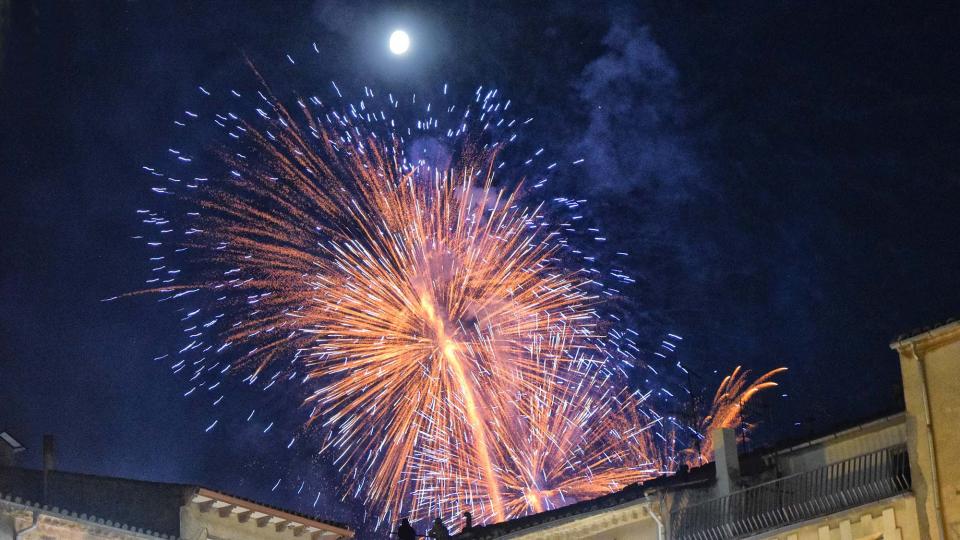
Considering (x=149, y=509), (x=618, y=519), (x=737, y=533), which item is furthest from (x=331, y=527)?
(x=737, y=533)

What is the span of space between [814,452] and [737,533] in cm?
263

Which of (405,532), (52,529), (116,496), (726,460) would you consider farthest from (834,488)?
(116,496)

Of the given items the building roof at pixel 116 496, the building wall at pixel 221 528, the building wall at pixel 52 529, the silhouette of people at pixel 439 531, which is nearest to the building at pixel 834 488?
the silhouette of people at pixel 439 531

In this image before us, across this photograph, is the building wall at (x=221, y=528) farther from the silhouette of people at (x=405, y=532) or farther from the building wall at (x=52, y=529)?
the silhouette of people at (x=405, y=532)

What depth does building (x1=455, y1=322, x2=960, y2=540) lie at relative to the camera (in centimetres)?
3138

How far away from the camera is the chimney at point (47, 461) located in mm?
41400

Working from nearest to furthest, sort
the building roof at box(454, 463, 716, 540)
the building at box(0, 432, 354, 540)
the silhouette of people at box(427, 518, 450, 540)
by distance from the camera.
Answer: the building roof at box(454, 463, 716, 540)
the building at box(0, 432, 354, 540)
the silhouette of people at box(427, 518, 450, 540)

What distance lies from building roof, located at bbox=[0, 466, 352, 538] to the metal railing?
13.1 m

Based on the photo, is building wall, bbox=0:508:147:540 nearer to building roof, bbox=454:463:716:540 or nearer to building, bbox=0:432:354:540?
building, bbox=0:432:354:540

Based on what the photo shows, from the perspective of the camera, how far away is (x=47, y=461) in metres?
42.2

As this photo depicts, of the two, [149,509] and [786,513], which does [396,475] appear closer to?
Answer: [149,509]

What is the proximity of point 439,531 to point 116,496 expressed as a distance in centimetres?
973

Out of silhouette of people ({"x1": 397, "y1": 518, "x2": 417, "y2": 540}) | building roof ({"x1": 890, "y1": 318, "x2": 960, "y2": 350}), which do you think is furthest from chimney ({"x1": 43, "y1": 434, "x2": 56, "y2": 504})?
building roof ({"x1": 890, "y1": 318, "x2": 960, "y2": 350})

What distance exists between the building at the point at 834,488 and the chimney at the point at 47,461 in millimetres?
13293
